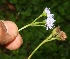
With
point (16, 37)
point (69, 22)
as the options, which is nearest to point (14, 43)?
point (16, 37)

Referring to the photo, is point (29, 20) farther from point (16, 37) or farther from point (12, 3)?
point (16, 37)

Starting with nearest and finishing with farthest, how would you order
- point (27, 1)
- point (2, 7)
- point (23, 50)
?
point (23, 50)
point (27, 1)
point (2, 7)

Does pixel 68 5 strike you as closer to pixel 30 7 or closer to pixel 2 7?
pixel 30 7

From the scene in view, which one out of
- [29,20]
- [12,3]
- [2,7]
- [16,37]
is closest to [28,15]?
[29,20]

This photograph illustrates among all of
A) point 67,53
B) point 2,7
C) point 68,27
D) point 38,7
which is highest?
point 2,7

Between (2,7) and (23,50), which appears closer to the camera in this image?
(23,50)

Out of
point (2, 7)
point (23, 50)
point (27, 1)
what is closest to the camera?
point (23, 50)

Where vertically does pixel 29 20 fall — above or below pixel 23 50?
above
